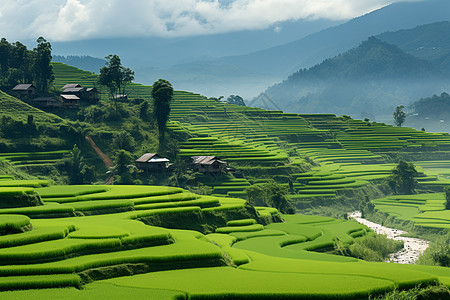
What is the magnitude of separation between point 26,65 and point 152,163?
3011 cm

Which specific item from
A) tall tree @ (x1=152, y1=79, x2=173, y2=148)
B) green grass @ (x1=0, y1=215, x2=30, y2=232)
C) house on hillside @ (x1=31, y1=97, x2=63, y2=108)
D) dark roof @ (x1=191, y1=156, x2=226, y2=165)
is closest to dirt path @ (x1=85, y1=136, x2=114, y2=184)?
tall tree @ (x1=152, y1=79, x2=173, y2=148)

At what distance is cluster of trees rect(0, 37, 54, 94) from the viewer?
80.2m

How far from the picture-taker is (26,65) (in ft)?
278

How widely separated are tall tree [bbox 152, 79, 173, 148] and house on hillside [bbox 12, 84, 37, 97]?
55.0 feet

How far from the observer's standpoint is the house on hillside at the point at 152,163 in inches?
2635

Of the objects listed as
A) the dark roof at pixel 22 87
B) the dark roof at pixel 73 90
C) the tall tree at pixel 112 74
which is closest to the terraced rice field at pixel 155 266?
the dark roof at pixel 22 87

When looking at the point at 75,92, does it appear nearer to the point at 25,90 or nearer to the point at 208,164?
the point at 25,90

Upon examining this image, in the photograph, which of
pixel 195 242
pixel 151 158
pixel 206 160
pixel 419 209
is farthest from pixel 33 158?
pixel 419 209

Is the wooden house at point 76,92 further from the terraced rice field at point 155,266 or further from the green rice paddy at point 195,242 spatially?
the terraced rice field at point 155,266

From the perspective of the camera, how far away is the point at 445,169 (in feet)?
307

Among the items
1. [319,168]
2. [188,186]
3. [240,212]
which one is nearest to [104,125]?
[188,186]

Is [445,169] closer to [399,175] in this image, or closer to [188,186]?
[399,175]

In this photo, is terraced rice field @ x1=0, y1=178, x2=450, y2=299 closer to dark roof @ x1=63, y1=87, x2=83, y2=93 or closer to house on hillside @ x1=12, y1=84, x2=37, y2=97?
house on hillside @ x1=12, y1=84, x2=37, y2=97

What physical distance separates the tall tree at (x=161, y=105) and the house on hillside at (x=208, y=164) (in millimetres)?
8637
